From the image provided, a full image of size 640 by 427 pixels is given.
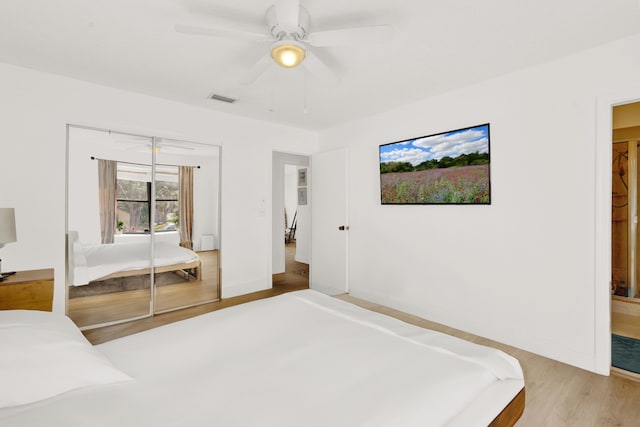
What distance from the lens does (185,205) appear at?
3.75 meters

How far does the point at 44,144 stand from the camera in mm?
2873

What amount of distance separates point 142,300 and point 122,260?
51 centimetres

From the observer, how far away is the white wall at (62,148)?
8.98 feet

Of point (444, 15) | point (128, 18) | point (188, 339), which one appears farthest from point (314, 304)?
point (128, 18)

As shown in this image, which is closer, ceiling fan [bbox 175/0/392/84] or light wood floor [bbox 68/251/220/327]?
ceiling fan [bbox 175/0/392/84]

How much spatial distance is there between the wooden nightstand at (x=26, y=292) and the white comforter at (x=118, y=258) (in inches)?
24.3

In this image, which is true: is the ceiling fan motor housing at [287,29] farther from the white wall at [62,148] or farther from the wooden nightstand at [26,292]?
the wooden nightstand at [26,292]

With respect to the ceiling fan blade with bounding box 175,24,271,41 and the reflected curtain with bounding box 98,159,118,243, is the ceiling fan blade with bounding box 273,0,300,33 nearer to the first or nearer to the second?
the ceiling fan blade with bounding box 175,24,271,41

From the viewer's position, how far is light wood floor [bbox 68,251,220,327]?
124 inches

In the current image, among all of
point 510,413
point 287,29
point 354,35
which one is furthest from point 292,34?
point 510,413

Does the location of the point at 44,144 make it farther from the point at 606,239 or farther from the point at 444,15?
the point at 606,239

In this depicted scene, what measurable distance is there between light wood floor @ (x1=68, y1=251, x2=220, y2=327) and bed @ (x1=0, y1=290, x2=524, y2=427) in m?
1.98

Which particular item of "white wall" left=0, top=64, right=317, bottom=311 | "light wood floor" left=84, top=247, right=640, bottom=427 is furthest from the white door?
"light wood floor" left=84, top=247, right=640, bottom=427

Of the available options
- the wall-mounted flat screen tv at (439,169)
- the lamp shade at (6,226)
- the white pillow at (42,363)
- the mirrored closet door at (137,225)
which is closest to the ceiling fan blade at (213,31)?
the white pillow at (42,363)
